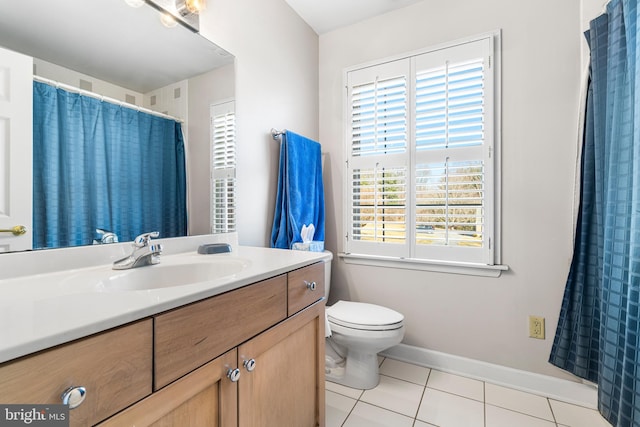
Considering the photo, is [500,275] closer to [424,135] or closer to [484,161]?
[484,161]

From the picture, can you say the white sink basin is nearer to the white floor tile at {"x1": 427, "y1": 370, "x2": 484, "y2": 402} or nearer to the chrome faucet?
the chrome faucet

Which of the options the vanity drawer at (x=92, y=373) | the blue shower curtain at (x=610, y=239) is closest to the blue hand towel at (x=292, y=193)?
the vanity drawer at (x=92, y=373)

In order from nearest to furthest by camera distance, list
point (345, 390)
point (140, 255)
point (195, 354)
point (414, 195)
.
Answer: point (195, 354), point (140, 255), point (345, 390), point (414, 195)

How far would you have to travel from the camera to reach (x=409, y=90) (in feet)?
6.35

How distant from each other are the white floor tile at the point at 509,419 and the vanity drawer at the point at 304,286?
3.55ft

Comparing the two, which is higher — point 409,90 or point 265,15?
point 265,15

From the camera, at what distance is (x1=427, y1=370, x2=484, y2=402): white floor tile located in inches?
64.1

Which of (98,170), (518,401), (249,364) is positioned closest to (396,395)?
(518,401)

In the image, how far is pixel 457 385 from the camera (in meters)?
1.71

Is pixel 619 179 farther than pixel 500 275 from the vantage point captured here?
No

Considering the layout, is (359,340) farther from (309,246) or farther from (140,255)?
(140,255)

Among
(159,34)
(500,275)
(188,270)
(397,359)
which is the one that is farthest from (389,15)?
(397,359)

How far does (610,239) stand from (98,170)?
1.99 metres

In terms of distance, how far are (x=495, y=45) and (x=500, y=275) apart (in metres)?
1.36
